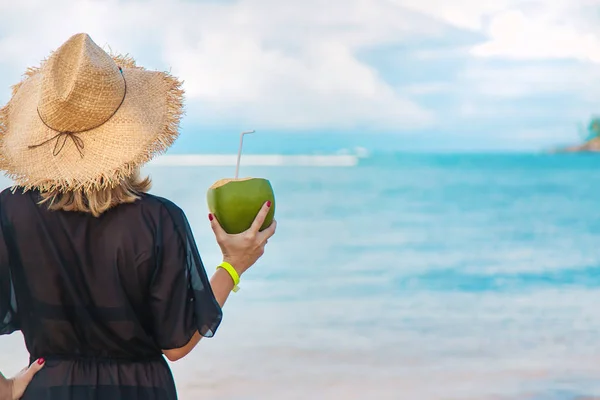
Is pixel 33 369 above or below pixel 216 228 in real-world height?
below

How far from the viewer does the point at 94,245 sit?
4.87 feet

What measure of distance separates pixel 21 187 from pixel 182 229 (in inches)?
10.9

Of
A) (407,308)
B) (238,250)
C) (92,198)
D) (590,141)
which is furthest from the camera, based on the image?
(590,141)

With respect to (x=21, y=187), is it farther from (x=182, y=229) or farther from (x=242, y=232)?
(x=242, y=232)

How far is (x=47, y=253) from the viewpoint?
1.50 meters

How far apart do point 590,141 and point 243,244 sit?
31064 millimetres

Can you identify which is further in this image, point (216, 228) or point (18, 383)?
point (216, 228)

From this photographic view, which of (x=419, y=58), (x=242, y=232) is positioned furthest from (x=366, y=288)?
(x=419, y=58)

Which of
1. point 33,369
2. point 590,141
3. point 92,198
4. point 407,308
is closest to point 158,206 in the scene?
point 92,198

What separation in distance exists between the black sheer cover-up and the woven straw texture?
0.18 ft

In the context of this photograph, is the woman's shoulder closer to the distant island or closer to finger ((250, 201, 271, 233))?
finger ((250, 201, 271, 233))

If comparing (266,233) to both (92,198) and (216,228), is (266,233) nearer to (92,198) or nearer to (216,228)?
(216,228)

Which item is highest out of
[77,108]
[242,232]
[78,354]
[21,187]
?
[77,108]

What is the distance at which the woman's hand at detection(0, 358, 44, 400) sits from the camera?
5.08 ft
